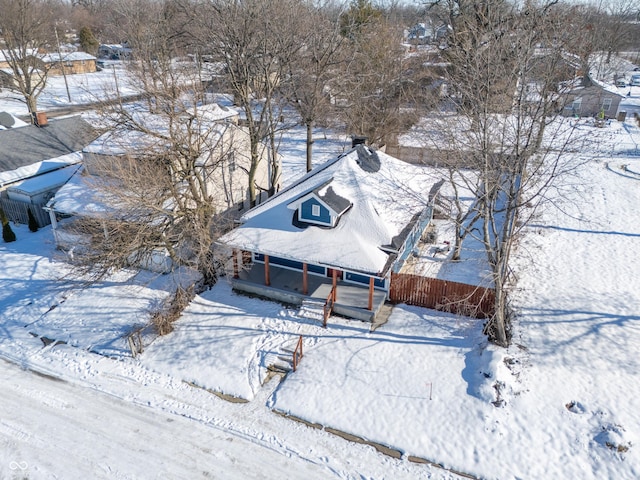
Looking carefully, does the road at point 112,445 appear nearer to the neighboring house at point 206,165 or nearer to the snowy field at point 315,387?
the snowy field at point 315,387

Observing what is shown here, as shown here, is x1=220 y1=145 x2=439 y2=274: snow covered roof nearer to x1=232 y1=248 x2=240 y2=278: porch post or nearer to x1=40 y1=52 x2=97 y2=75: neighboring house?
x1=232 y1=248 x2=240 y2=278: porch post

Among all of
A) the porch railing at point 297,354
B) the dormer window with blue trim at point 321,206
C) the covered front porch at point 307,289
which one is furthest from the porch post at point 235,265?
the porch railing at point 297,354

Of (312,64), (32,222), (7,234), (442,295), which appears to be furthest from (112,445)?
(312,64)

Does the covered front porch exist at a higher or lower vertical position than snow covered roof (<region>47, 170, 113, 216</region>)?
lower

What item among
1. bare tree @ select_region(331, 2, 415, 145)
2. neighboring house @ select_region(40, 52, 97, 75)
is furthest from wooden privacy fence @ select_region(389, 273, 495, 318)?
neighboring house @ select_region(40, 52, 97, 75)

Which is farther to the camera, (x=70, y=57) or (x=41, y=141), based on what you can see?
(x=70, y=57)

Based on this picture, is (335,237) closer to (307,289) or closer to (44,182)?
(307,289)

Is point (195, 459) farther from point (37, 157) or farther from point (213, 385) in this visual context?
point (37, 157)

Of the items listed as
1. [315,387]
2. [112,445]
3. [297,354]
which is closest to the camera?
[112,445]
